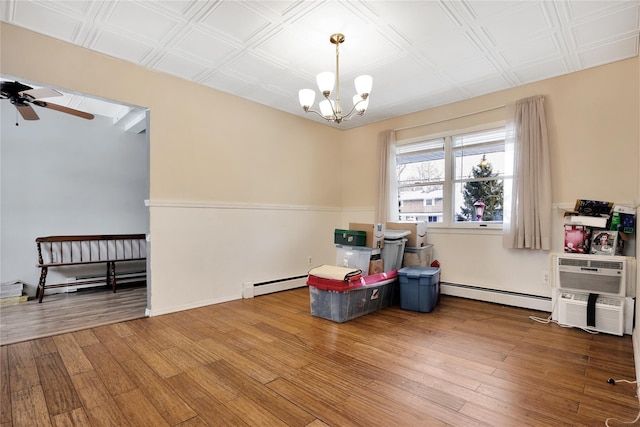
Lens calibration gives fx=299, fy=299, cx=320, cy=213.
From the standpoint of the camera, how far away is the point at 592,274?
2758 millimetres

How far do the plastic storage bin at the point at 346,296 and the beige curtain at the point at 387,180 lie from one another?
4.29ft

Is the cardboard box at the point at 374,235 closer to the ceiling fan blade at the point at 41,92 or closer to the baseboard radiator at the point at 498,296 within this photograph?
the baseboard radiator at the point at 498,296

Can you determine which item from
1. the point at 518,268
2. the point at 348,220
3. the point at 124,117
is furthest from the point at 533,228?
the point at 124,117

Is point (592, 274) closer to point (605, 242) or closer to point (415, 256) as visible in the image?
point (605, 242)

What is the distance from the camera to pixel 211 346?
2.46 metres

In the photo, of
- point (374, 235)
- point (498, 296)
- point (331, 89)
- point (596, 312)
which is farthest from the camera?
point (498, 296)

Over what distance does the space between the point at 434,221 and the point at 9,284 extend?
5.81 meters

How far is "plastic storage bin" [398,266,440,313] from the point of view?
11.0ft

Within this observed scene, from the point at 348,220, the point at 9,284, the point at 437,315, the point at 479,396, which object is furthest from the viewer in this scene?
the point at 348,220

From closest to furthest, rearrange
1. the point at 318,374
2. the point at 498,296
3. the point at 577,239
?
the point at 318,374, the point at 577,239, the point at 498,296

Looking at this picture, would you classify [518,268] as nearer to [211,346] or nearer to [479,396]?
[479,396]

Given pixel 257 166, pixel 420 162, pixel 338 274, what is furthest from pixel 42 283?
pixel 420 162

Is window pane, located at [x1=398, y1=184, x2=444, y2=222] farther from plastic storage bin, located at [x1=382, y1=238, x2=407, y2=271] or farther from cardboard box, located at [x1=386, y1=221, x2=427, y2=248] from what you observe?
plastic storage bin, located at [x1=382, y1=238, x2=407, y2=271]

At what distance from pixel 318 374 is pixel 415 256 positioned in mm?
2349
